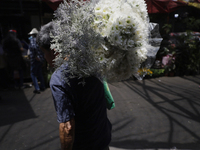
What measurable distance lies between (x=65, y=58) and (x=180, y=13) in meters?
9.90

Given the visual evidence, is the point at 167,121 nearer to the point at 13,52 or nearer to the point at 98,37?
the point at 98,37

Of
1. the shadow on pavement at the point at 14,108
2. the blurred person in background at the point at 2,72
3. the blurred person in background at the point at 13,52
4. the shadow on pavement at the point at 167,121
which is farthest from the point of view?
the blurred person in background at the point at 2,72

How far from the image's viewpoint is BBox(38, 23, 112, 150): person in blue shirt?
3.31 feet

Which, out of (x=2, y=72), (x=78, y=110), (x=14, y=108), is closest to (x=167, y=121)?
(x=78, y=110)

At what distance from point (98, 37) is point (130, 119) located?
298 cm

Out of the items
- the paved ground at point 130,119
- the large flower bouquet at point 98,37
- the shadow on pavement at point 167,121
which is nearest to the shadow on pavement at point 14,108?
the paved ground at point 130,119

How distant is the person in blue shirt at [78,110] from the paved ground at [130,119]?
1.45 m

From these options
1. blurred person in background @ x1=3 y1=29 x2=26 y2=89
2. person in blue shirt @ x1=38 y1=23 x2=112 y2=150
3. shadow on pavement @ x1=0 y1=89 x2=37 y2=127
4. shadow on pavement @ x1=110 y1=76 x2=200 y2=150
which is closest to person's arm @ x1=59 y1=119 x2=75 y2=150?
person in blue shirt @ x1=38 y1=23 x2=112 y2=150

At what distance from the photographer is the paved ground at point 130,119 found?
273cm

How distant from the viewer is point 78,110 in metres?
1.13


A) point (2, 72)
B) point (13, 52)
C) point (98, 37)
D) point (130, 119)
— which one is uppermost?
point (98, 37)

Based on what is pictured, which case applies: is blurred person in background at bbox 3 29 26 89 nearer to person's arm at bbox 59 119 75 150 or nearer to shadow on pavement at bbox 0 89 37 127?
shadow on pavement at bbox 0 89 37 127

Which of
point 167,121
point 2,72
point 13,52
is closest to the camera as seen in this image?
point 167,121

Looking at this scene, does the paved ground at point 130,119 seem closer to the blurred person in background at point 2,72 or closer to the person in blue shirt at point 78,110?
the blurred person in background at point 2,72
